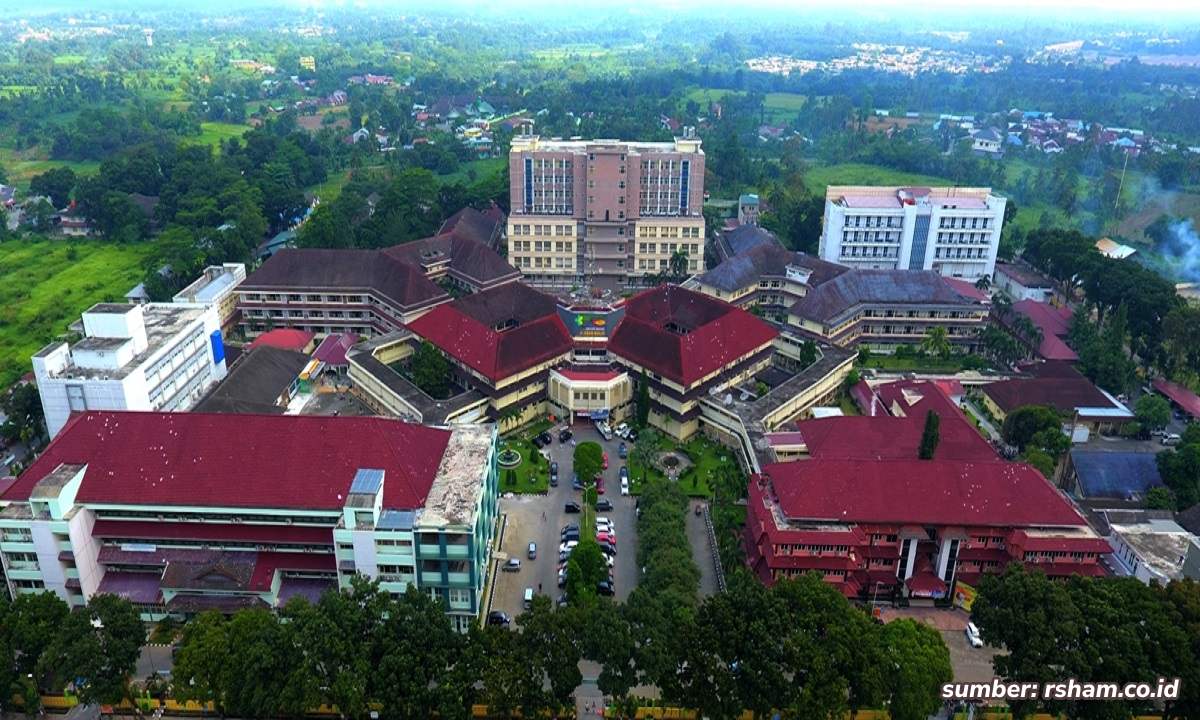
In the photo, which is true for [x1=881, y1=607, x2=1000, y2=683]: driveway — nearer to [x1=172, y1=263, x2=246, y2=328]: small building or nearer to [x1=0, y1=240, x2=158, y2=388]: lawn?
[x1=172, y1=263, x2=246, y2=328]: small building

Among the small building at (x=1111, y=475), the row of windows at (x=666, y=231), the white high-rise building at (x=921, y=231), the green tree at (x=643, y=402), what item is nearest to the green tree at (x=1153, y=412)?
the small building at (x=1111, y=475)

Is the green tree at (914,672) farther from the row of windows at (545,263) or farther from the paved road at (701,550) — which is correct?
the row of windows at (545,263)

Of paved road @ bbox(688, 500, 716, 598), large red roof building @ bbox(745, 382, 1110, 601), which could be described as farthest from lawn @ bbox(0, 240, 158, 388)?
large red roof building @ bbox(745, 382, 1110, 601)

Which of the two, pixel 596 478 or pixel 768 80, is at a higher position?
pixel 768 80

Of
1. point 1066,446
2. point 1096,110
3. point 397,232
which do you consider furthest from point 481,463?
point 1096,110

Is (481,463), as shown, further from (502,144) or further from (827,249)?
(502,144)

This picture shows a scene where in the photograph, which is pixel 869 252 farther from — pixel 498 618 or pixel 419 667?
pixel 419 667
